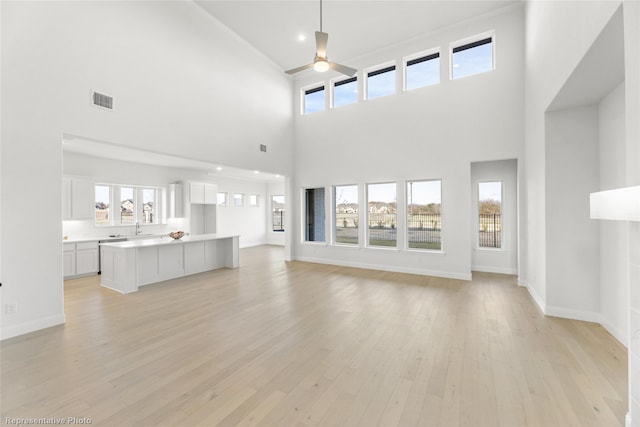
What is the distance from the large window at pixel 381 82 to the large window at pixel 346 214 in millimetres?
2506

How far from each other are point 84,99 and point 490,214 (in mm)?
8026

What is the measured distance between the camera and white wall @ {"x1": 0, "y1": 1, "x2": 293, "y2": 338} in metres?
3.19

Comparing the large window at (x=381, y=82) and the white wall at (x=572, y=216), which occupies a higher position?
the large window at (x=381, y=82)

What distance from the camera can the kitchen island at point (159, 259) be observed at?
4887 millimetres

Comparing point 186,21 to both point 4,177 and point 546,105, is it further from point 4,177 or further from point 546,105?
point 546,105

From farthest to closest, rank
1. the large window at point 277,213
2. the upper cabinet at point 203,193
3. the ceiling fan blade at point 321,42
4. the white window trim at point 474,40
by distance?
the large window at point 277,213
the upper cabinet at point 203,193
the white window trim at point 474,40
the ceiling fan blade at point 321,42

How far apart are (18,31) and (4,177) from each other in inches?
70.0

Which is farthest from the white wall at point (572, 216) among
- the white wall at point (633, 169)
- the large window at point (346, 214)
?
the large window at point (346, 214)

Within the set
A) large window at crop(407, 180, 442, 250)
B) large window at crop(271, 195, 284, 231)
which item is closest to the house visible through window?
large window at crop(271, 195, 284, 231)

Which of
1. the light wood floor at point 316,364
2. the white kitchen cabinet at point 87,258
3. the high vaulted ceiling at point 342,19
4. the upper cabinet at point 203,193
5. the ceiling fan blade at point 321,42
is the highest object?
the high vaulted ceiling at point 342,19

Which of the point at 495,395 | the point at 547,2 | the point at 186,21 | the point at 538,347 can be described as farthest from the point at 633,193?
the point at 186,21

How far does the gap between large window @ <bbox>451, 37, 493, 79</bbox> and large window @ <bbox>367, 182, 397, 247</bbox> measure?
294 cm

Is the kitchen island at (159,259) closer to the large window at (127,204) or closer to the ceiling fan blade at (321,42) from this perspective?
the large window at (127,204)

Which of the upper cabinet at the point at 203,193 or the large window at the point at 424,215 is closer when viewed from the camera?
the large window at the point at 424,215
